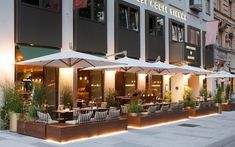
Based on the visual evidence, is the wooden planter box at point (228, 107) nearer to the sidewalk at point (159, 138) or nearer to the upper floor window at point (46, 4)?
the sidewalk at point (159, 138)

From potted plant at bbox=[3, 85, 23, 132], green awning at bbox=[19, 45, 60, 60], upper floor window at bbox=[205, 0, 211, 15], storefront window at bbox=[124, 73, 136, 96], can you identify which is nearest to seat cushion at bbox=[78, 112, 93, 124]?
potted plant at bbox=[3, 85, 23, 132]

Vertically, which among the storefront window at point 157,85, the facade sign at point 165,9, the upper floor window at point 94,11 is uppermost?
the facade sign at point 165,9

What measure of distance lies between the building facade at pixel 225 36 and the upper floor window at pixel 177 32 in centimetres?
810

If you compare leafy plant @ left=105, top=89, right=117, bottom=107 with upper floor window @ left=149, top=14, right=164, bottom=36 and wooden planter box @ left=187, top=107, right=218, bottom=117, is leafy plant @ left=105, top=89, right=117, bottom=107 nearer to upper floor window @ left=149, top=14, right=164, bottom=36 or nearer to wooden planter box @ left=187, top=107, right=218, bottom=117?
wooden planter box @ left=187, top=107, right=218, bottom=117

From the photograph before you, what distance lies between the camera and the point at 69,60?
16.2m

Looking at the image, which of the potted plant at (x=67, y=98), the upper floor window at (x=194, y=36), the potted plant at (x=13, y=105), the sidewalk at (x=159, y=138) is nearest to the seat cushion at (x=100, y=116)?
the sidewalk at (x=159, y=138)

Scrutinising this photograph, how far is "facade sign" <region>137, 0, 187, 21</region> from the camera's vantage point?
27.2 m

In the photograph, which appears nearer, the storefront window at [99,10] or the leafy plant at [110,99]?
the leafy plant at [110,99]

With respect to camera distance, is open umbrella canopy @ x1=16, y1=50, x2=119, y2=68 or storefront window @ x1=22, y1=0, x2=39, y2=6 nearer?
open umbrella canopy @ x1=16, y1=50, x2=119, y2=68

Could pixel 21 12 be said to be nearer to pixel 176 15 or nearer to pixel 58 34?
pixel 58 34

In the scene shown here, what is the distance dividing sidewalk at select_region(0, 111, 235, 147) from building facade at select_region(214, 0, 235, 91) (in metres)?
23.2

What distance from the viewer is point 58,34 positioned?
18922 mm

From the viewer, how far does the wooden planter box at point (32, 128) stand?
13641 millimetres

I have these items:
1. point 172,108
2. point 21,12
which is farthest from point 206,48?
point 21,12
